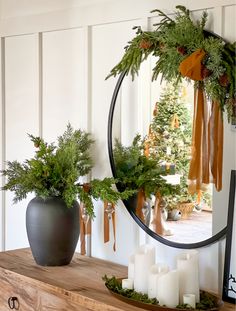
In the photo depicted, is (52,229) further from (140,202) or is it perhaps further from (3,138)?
(3,138)

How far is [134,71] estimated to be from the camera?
7.66ft

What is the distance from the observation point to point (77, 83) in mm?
2660

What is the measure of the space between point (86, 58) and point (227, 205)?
96 cm

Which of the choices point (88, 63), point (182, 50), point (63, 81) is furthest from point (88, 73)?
point (182, 50)

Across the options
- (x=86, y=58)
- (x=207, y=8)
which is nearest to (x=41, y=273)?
(x=86, y=58)

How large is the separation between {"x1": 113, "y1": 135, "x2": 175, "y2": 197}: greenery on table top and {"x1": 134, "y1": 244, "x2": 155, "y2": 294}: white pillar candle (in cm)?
29

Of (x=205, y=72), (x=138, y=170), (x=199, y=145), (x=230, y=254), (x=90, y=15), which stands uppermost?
(x=90, y=15)

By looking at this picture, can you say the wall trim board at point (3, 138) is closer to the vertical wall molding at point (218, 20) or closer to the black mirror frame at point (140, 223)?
the black mirror frame at point (140, 223)

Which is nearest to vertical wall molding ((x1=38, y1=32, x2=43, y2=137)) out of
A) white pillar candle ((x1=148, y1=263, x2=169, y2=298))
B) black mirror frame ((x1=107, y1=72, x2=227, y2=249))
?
black mirror frame ((x1=107, y1=72, x2=227, y2=249))

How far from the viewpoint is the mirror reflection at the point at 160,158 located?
2143 millimetres

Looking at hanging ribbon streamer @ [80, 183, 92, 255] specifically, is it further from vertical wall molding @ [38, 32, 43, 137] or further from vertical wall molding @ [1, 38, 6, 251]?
vertical wall molding @ [1, 38, 6, 251]

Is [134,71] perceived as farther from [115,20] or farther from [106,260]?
[106,260]

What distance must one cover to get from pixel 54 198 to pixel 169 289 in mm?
711

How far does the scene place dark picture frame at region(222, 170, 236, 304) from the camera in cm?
201
